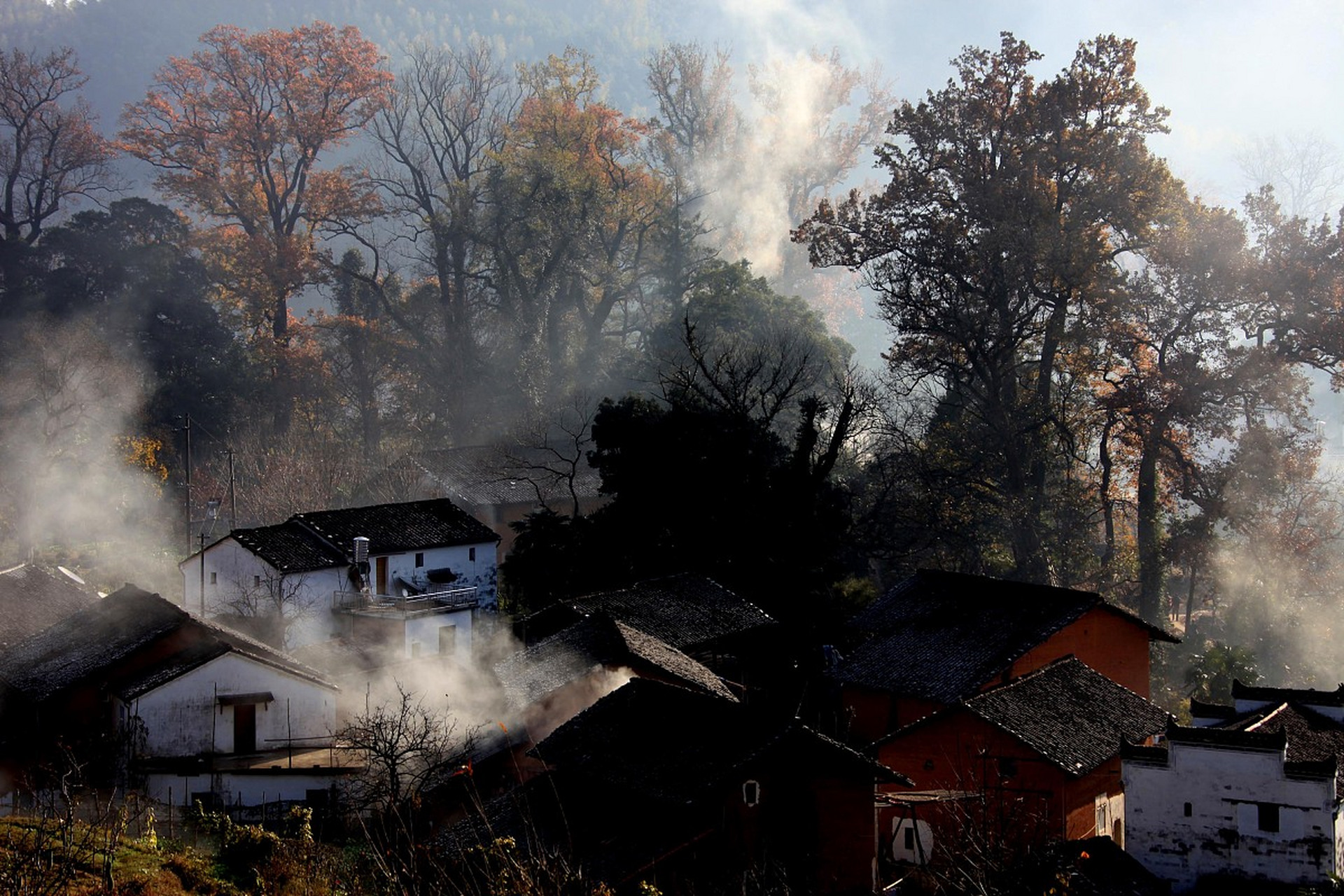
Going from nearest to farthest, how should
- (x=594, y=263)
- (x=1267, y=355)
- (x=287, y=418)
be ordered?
(x=1267, y=355), (x=287, y=418), (x=594, y=263)

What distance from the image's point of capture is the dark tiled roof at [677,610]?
80.0ft

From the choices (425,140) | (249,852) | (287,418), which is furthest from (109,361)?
(249,852)

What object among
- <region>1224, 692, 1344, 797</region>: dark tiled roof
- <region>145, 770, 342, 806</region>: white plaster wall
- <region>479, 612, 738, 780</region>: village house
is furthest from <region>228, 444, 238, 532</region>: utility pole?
<region>1224, 692, 1344, 797</region>: dark tiled roof

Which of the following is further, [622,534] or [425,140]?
[425,140]

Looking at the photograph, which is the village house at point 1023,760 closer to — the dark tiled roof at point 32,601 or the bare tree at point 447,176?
the dark tiled roof at point 32,601

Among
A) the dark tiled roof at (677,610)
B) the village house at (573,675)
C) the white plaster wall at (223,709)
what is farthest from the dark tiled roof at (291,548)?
the village house at (573,675)

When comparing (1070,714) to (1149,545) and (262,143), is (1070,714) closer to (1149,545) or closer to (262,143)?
(1149,545)

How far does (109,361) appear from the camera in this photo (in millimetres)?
39344

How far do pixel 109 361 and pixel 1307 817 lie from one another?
3536 centimetres

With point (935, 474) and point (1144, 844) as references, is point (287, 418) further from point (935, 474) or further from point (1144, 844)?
point (1144, 844)

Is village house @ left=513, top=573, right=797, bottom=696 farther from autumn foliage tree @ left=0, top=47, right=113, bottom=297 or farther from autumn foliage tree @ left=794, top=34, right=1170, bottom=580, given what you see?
autumn foliage tree @ left=0, top=47, right=113, bottom=297

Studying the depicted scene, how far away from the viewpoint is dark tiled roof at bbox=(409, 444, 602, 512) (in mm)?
38125

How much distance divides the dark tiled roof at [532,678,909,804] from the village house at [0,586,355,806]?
510 cm

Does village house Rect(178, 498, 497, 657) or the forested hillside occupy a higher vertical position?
the forested hillside
